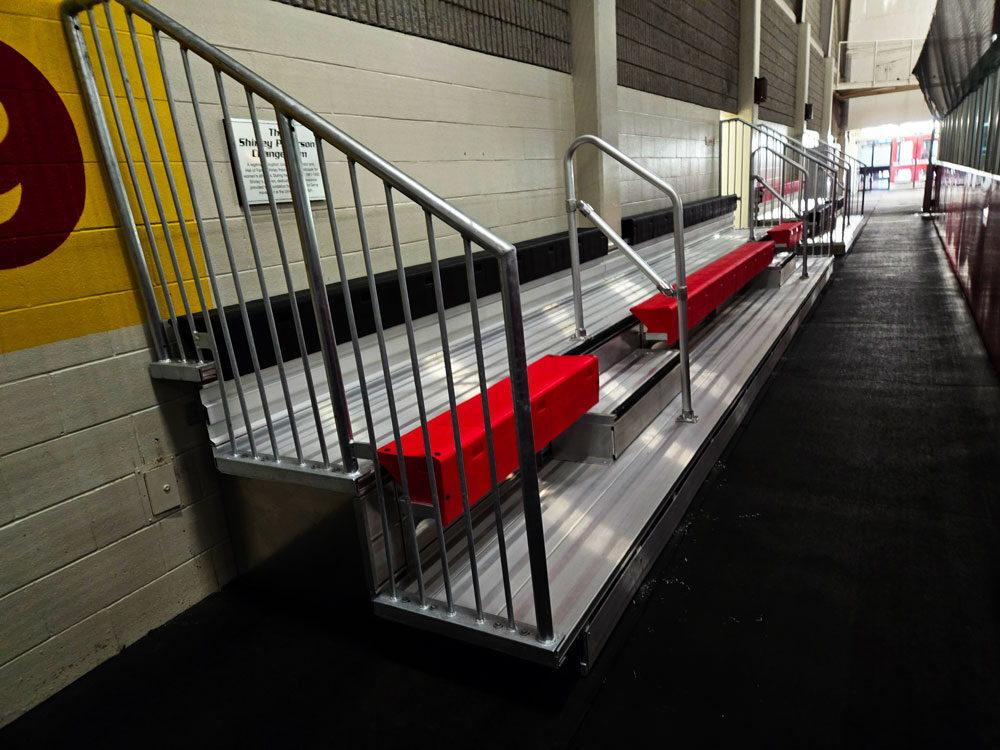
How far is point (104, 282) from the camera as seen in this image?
1.80 metres

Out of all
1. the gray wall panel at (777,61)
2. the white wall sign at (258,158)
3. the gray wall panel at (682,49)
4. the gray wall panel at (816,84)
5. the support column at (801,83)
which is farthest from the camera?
the gray wall panel at (816,84)

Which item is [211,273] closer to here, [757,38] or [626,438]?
[626,438]

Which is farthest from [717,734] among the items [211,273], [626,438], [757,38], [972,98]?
[757,38]

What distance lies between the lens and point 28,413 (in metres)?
1.65

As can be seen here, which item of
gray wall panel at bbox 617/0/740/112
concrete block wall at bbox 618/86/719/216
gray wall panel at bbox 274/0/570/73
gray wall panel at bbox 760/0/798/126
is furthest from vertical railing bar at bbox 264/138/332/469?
gray wall panel at bbox 760/0/798/126

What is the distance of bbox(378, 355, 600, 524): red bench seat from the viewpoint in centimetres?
159

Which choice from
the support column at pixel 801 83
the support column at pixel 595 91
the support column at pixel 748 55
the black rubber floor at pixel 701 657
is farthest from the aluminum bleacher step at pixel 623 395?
the support column at pixel 801 83

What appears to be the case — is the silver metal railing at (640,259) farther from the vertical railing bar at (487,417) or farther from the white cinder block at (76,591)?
the white cinder block at (76,591)

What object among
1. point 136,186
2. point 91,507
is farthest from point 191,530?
point 136,186

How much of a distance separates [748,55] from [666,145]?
325 cm

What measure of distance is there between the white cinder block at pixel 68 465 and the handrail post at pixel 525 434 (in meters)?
1.21

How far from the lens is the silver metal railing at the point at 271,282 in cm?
139

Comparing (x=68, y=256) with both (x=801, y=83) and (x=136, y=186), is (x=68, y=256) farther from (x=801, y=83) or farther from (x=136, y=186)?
(x=801, y=83)

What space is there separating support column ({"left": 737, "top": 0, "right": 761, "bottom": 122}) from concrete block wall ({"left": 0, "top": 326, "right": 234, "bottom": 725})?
337 inches
